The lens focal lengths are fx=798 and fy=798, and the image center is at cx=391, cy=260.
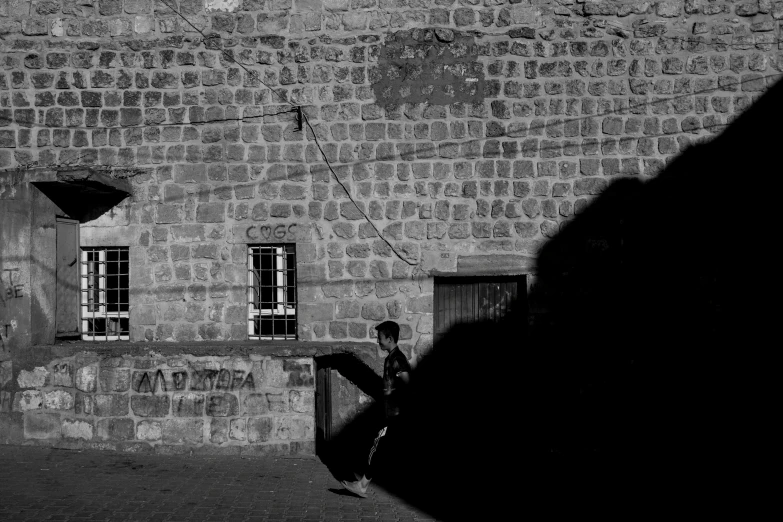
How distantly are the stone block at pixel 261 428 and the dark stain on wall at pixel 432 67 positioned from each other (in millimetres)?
4118

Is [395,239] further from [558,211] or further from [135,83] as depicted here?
[135,83]

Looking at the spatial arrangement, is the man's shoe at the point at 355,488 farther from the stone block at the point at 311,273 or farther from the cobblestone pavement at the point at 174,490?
the stone block at the point at 311,273

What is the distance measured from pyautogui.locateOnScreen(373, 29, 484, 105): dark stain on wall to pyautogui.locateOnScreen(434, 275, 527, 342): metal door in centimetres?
222

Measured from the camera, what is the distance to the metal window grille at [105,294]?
9.97 metres

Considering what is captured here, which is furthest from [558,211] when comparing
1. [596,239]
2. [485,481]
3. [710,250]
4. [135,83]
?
[135,83]

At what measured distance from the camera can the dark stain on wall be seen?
9.58 metres

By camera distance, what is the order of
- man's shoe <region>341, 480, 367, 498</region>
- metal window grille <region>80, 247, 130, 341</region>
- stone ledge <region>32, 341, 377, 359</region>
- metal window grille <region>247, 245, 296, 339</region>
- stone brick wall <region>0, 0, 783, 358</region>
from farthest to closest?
metal window grille <region>80, 247, 130, 341</region>, metal window grille <region>247, 245, 296, 339</region>, stone brick wall <region>0, 0, 783, 358</region>, stone ledge <region>32, 341, 377, 359</region>, man's shoe <region>341, 480, 367, 498</region>

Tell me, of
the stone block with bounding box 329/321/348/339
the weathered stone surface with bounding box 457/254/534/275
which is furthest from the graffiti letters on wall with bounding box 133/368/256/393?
the weathered stone surface with bounding box 457/254/534/275

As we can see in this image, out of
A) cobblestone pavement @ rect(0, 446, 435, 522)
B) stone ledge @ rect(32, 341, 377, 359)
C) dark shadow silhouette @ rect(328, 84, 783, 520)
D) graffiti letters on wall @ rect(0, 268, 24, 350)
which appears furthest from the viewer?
dark shadow silhouette @ rect(328, 84, 783, 520)

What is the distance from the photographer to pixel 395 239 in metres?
9.62

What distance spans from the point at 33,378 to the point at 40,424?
537mm

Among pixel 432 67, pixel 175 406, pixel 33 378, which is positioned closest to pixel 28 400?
pixel 33 378

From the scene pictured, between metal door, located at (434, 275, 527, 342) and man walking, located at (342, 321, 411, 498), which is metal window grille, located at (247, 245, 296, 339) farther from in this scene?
man walking, located at (342, 321, 411, 498)

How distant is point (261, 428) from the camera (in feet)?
30.2
